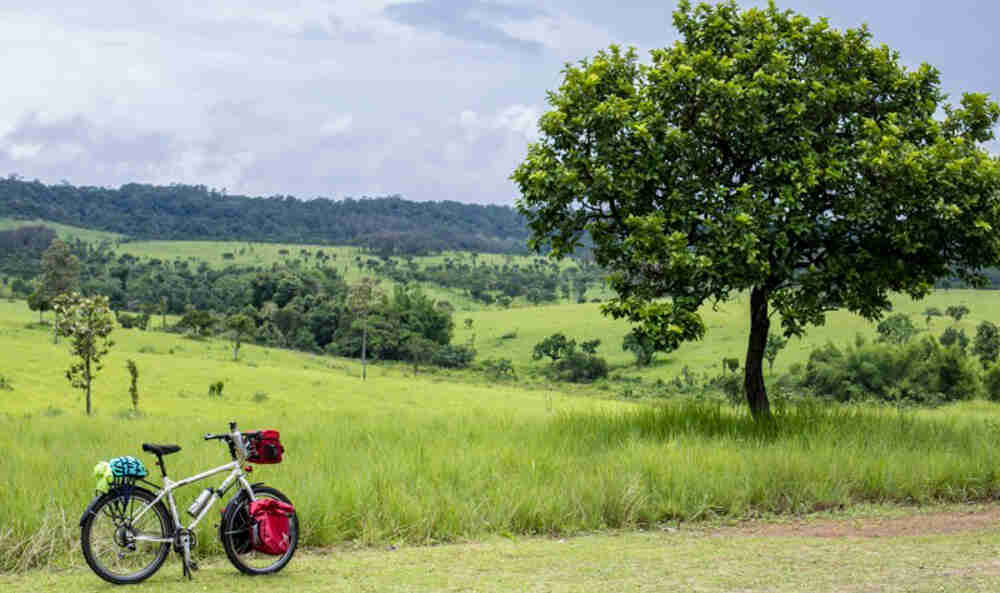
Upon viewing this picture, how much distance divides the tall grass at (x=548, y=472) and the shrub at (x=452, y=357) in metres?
105

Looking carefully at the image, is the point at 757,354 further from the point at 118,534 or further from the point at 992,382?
the point at 992,382

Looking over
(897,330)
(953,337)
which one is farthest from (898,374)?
(953,337)

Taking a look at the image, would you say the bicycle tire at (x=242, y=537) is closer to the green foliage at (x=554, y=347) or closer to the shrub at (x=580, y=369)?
the shrub at (x=580, y=369)

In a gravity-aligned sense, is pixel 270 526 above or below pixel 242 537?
above

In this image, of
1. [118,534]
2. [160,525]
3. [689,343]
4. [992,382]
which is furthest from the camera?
[689,343]

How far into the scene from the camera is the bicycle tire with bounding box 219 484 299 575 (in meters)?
8.05

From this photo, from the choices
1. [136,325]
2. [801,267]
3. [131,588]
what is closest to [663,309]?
[801,267]

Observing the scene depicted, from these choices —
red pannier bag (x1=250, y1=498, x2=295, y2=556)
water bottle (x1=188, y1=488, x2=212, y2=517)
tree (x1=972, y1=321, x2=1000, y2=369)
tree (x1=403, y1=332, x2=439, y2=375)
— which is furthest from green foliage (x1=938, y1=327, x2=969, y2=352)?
water bottle (x1=188, y1=488, x2=212, y2=517)

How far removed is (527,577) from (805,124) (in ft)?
38.9

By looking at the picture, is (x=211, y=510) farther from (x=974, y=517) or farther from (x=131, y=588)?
(x=974, y=517)

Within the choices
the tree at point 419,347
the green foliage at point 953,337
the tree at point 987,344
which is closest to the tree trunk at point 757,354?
the tree at point 987,344

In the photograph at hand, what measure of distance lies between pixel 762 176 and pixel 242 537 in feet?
39.5

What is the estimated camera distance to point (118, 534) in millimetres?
7781

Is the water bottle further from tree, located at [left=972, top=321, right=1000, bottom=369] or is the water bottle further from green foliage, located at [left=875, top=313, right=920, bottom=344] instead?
green foliage, located at [left=875, top=313, right=920, bottom=344]
